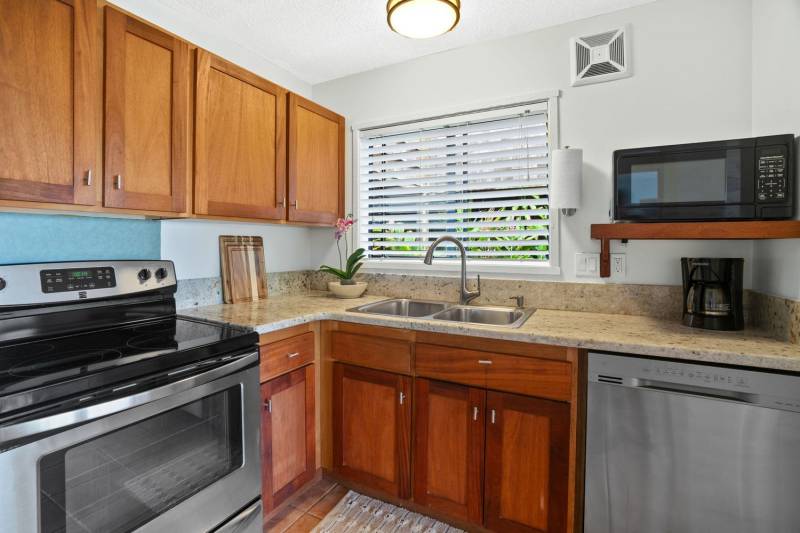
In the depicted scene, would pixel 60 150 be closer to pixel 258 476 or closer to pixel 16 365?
pixel 16 365

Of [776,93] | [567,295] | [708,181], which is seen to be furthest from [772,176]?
[567,295]

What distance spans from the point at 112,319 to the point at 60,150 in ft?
2.20

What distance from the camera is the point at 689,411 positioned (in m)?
1.35

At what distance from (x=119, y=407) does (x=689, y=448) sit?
1.79m

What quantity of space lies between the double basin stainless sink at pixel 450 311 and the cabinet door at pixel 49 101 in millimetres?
1284

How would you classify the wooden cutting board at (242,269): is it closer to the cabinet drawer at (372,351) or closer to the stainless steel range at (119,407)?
the stainless steel range at (119,407)

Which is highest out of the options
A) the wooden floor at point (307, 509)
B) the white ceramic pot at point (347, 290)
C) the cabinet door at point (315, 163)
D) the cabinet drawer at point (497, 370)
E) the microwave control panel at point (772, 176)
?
the cabinet door at point (315, 163)

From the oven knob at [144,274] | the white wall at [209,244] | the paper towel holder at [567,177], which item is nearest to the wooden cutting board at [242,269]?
the white wall at [209,244]


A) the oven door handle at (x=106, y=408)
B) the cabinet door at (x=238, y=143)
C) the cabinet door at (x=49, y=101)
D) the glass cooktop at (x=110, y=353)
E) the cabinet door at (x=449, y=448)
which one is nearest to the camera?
the oven door handle at (x=106, y=408)

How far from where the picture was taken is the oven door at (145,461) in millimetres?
995

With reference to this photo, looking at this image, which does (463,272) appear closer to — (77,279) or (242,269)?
(242,269)

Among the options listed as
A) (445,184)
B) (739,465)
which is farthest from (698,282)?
(445,184)

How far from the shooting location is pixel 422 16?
62.0 inches

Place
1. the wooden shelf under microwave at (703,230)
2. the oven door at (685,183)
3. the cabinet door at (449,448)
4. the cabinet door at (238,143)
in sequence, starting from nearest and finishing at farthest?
the wooden shelf under microwave at (703,230) → the oven door at (685,183) → the cabinet door at (449,448) → the cabinet door at (238,143)
